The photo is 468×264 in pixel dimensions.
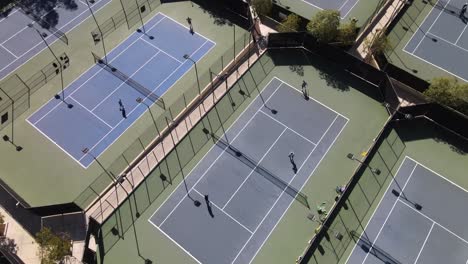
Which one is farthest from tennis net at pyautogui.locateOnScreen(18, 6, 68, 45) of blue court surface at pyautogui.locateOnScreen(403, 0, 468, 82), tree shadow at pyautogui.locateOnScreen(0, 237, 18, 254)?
blue court surface at pyautogui.locateOnScreen(403, 0, 468, 82)

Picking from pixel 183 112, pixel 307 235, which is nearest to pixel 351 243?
pixel 307 235

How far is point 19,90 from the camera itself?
36.1m

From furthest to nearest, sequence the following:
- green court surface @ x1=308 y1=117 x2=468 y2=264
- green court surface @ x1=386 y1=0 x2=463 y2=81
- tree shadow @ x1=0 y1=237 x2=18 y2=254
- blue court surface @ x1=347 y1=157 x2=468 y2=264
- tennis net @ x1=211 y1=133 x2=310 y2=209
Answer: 1. green court surface @ x1=386 y1=0 x2=463 y2=81
2. tennis net @ x1=211 y1=133 x2=310 y2=209
3. tree shadow @ x1=0 y1=237 x2=18 y2=254
4. green court surface @ x1=308 y1=117 x2=468 y2=264
5. blue court surface @ x1=347 y1=157 x2=468 y2=264

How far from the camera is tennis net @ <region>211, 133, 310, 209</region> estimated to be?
98.7 feet

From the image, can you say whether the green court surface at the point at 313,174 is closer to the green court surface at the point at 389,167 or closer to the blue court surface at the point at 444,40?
the green court surface at the point at 389,167

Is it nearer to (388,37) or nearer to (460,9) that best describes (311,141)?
(388,37)

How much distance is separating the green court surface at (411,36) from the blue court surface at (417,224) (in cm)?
968

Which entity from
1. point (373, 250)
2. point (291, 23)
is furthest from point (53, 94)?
point (373, 250)

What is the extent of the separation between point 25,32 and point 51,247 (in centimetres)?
2291

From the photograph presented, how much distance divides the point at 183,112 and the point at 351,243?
633 inches

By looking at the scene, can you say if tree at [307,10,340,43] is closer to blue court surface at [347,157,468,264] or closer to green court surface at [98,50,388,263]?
green court surface at [98,50,388,263]

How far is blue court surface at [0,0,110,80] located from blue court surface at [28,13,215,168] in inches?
231

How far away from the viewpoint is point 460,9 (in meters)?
41.1

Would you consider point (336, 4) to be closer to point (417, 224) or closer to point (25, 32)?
point (417, 224)
